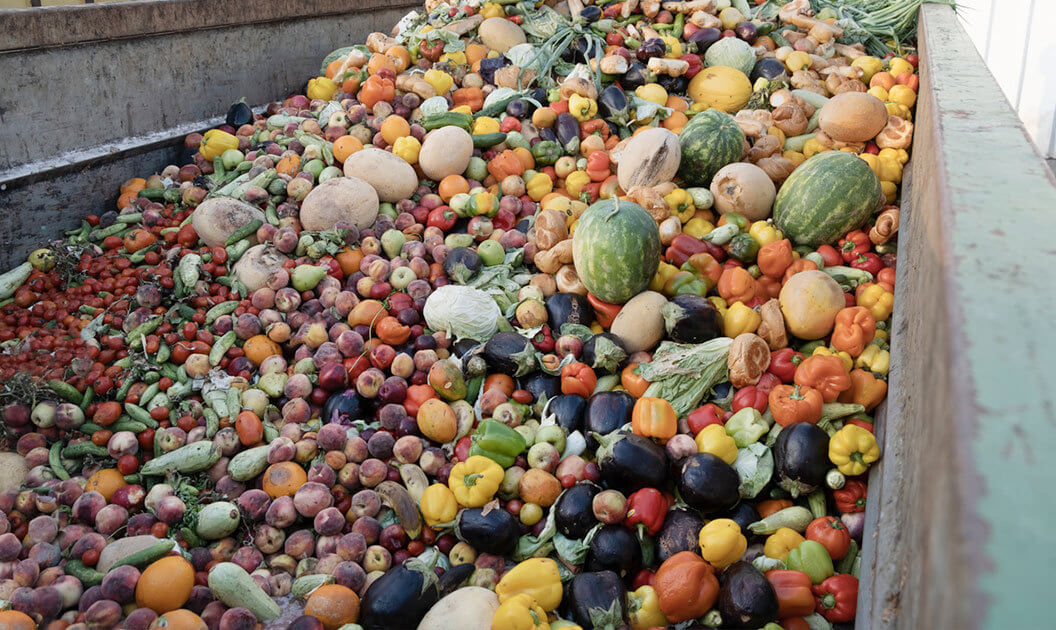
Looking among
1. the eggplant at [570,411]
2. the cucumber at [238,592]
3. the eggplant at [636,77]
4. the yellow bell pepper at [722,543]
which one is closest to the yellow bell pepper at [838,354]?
the yellow bell pepper at [722,543]

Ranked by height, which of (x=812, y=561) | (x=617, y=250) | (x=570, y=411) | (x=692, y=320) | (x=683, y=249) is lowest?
(x=812, y=561)

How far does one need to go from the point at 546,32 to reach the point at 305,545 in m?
4.70

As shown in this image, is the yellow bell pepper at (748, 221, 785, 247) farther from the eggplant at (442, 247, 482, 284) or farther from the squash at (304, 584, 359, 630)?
the squash at (304, 584, 359, 630)

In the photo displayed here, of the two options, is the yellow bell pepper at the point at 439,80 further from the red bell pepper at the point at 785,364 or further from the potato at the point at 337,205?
the red bell pepper at the point at 785,364

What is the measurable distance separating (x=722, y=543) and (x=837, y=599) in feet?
1.34

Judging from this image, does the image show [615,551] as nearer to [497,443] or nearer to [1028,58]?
[497,443]

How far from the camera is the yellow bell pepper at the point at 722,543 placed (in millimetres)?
2498

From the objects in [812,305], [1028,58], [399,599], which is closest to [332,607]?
[399,599]

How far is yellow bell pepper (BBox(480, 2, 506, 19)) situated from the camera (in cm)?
611

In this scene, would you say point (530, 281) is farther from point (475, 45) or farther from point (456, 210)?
point (475, 45)

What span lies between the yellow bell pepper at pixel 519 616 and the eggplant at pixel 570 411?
37.0 inches

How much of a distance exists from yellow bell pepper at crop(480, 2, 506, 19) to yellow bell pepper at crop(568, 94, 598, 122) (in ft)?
5.59

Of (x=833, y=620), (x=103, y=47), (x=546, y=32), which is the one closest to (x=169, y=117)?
(x=103, y=47)

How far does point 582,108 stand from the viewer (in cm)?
488
